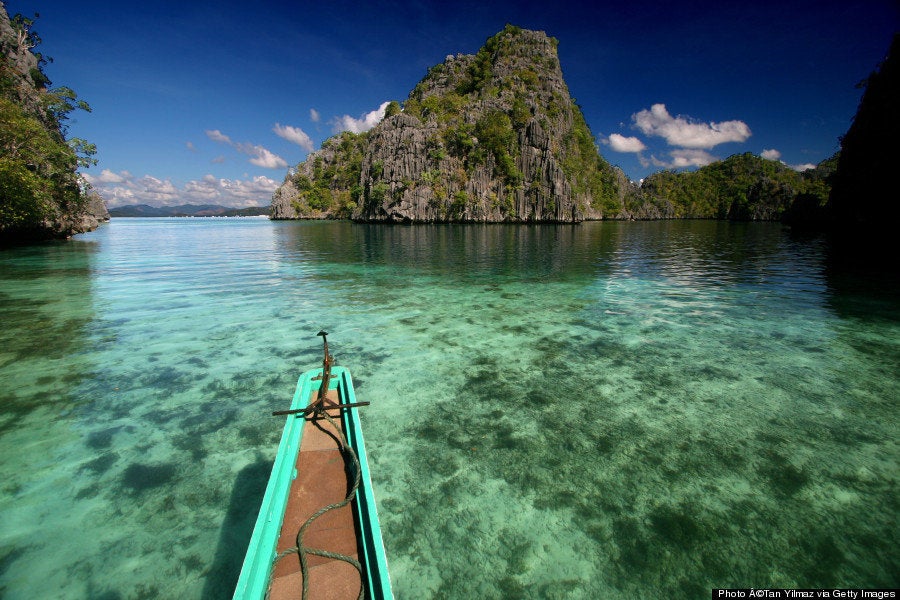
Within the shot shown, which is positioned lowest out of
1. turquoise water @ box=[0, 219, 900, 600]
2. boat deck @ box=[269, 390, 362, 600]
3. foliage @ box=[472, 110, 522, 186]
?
turquoise water @ box=[0, 219, 900, 600]

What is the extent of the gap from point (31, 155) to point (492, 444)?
146 feet

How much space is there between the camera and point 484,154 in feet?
331

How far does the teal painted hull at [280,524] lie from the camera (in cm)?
246

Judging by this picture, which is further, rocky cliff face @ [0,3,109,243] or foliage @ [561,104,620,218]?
foliage @ [561,104,620,218]

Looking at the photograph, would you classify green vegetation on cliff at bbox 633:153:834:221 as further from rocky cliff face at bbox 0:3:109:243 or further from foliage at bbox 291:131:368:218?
rocky cliff face at bbox 0:3:109:243

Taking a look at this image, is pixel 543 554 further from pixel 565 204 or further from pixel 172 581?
pixel 565 204

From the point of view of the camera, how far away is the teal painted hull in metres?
2.46

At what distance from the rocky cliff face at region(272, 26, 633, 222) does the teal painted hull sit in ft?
309

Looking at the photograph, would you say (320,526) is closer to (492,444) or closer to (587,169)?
(492,444)

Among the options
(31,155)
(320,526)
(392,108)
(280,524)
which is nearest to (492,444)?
(320,526)

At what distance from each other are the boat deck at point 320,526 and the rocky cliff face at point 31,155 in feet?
125

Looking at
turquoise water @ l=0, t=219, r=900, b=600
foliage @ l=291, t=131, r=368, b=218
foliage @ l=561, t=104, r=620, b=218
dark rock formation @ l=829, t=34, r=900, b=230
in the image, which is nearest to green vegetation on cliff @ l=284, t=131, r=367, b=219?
foliage @ l=291, t=131, r=368, b=218

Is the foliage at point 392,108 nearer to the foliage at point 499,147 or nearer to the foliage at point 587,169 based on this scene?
the foliage at point 499,147

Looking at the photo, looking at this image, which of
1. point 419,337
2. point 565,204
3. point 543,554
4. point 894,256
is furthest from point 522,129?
point 543,554
